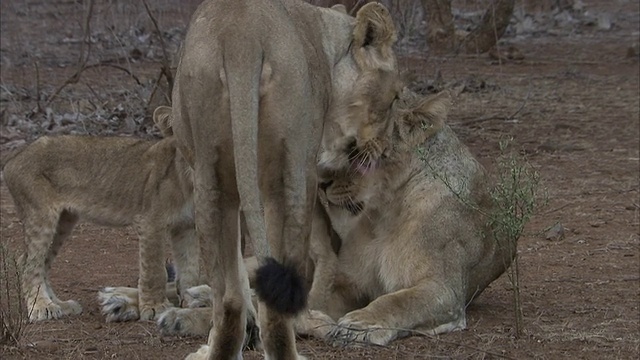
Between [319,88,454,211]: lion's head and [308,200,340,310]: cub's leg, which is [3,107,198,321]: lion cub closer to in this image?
[308,200,340,310]: cub's leg

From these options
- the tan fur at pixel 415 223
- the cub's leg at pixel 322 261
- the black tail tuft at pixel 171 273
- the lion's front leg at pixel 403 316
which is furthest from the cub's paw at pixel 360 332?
the black tail tuft at pixel 171 273

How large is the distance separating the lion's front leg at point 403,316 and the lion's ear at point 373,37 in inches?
34.2

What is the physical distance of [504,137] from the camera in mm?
9984

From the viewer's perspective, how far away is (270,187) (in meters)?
3.99

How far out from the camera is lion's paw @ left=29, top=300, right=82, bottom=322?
5703 mm

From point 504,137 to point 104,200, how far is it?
441 cm

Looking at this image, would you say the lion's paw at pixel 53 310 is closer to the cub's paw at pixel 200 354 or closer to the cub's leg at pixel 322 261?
the cub's leg at pixel 322 261

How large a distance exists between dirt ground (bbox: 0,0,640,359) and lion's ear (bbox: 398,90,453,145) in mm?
732

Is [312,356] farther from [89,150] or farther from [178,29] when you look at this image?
[178,29]

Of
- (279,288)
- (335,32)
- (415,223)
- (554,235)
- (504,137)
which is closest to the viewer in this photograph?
(279,288)

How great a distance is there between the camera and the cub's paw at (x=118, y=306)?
5602 millimetres

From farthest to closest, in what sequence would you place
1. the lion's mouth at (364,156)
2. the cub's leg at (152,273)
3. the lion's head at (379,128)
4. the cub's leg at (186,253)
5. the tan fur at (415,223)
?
1. the cub's leg at (186,253)
2. the cub's leg at (152,273)
3. the tan fur at (415,223)
4. the lion's mouth at (364,156)
5. the lion's head at (379,128)

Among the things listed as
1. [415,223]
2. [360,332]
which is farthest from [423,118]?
[360,332]

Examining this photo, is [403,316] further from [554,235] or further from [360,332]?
[554,235]
